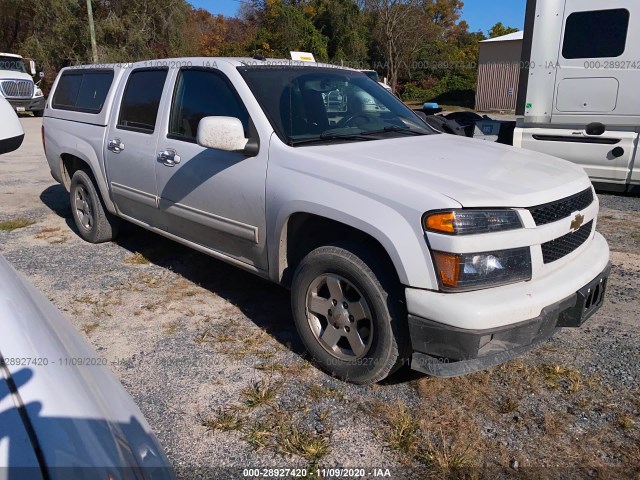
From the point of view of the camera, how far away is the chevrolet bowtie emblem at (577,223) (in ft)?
9.38

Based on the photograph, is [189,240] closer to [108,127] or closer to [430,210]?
[108,127]

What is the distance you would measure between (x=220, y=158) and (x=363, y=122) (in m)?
1.02

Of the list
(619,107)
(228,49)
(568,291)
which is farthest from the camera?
(228,49)

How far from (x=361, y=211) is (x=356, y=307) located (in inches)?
20.8

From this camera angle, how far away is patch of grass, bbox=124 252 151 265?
5.06m

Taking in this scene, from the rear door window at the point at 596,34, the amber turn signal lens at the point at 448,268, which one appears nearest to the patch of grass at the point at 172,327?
the amber turn signal lens at the point at 448,268

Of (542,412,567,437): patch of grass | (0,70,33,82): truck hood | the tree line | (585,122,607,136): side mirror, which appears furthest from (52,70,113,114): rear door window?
the tree line

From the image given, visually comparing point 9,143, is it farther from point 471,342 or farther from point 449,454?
point 449,454

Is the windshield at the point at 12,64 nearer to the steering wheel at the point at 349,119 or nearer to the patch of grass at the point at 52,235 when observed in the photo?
the patch of grass at the point at 52,235

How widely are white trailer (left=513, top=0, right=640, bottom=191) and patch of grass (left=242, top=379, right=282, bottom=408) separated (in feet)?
18.5

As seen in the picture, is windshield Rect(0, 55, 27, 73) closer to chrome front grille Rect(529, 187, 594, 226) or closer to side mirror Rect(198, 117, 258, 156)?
side mirror Rect(198, 117, 258, 156)

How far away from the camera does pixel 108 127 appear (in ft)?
15.8

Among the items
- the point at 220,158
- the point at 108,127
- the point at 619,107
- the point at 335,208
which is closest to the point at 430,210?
the point at 335,208

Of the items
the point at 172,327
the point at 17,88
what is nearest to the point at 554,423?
the point at 172,327
